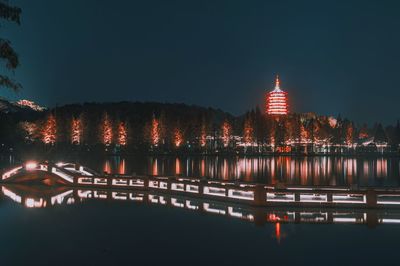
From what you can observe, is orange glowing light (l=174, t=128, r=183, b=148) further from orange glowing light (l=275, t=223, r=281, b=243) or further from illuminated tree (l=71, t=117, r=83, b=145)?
orange glowing light (l=275, t=223, r=281, b=243)

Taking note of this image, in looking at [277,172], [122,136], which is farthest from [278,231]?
[122,136]

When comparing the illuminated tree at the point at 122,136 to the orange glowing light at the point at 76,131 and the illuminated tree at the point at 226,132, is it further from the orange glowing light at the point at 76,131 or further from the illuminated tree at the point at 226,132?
the illuminated tree at the point at 226,132

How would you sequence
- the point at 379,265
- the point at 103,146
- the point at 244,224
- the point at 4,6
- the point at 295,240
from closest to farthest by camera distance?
the point at 4,6 → the point at 379,265 → the point at 295,240 → the point at 244,224 → the point at 103,146

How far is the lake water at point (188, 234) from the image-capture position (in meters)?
13.3

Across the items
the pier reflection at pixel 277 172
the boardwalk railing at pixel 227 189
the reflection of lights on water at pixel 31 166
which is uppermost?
the reflection of lights on water at pixel 31 166

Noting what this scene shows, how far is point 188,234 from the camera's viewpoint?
16469 millimetres

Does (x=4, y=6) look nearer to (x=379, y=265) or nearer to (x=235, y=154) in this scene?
(x=379, y=265)

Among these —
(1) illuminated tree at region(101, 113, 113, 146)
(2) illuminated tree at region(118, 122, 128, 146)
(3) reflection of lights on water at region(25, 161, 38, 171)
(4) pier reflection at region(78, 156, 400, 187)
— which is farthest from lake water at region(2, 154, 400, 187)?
(2) illuminated tree at region(118, 122, 128, 146)

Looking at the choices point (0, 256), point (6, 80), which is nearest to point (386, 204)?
point (0, 256)

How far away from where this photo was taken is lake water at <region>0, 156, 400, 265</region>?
13.3m

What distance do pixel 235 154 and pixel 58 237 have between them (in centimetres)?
10990

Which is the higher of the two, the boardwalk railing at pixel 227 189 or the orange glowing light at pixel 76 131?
the orange glowing light at pixel 76 131

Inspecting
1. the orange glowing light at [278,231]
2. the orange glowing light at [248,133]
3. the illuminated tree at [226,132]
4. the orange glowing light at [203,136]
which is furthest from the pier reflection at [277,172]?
the illuminated tree at [226,132]

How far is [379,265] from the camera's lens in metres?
12.8
